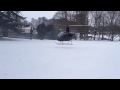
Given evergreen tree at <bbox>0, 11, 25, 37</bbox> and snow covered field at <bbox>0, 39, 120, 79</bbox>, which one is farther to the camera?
evergreen tree at <bbox>0, 11, 25, 37</bbox>

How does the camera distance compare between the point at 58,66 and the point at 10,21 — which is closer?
the point at 58,66

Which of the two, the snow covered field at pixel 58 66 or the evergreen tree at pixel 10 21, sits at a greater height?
the evergreen tree at pixel 10 21

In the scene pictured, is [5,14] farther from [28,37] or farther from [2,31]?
[28,37]

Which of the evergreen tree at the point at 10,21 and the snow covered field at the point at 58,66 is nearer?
the snow covered field at the point at 58,66

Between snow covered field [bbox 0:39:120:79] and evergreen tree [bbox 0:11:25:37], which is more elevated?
evergreen tree [bbox 0:11:25:37]

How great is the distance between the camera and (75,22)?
615 inches

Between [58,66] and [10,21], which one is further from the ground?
[10,21]

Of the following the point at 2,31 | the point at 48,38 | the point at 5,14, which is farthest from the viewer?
the point at 48,38

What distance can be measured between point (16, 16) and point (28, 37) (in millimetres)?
3456
